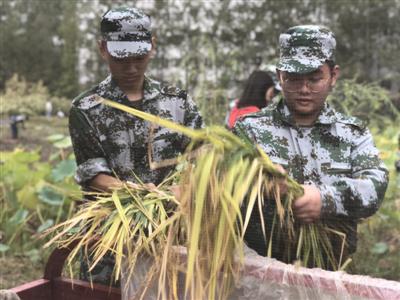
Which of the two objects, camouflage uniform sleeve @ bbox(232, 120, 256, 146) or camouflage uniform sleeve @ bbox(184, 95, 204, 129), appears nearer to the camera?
camouflage uniform sleeve @ bbox(232, 120, 256, 146)

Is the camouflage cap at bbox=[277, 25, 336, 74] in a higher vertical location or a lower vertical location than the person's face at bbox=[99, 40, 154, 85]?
higher

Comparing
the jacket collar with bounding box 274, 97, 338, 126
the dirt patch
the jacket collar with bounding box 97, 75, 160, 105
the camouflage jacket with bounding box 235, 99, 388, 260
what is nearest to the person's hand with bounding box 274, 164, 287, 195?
the camouflage jacket with bounding box 235, 99, 388, 260

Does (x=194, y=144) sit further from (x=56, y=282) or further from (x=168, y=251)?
(x=56, y=282)

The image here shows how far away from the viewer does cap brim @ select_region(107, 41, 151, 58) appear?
7.23 feet

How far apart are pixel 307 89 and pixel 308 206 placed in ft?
1.39

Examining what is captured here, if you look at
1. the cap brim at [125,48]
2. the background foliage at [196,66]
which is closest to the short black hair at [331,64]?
the cap brim at [125,48]

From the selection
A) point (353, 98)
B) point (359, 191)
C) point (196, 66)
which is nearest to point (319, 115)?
point (359, 191)

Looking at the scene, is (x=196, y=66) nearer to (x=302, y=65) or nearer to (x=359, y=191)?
(x=302, y=65)

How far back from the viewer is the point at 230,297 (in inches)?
60.0

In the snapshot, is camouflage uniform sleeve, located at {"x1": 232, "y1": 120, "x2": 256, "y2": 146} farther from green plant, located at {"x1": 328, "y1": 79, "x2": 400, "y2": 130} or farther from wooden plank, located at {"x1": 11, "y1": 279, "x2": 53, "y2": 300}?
green plant, located at {"x1": 328, "y1": 79, "x2": 400, "y2": 130}

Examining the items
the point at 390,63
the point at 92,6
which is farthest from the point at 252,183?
the point at 92,6

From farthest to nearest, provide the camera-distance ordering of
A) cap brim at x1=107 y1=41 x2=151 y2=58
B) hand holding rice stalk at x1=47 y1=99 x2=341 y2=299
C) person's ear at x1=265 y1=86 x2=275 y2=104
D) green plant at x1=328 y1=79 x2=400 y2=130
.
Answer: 1. green plant at x1=328 y1=79 x2=400 y2=130
2. person's ear at x1=265 y1=86 x2=275 y2=104
3. cap brim at x1=107 y1=41 x2=151 y2=58
4. hand holding rice stalk at x1=47 y1=99 x2=341 y2=299

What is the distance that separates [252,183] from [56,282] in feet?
3.07

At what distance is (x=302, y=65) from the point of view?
1.73 m
